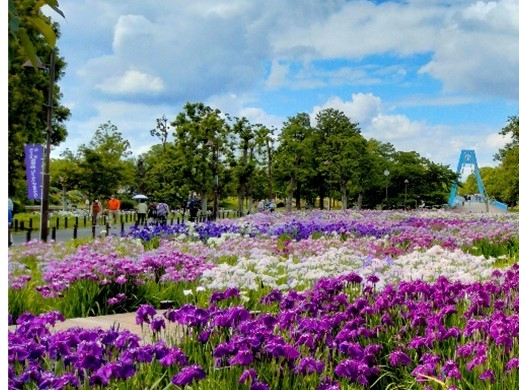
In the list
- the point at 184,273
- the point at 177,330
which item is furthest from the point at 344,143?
the point at 177,330

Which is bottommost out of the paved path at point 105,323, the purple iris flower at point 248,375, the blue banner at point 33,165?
the paved path at point 105,323

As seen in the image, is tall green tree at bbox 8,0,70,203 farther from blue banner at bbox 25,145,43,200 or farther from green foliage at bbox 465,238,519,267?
green foliage at bbox 465,238,519,267

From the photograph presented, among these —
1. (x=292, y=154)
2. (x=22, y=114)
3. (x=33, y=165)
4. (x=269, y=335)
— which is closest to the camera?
(x=269, y=335)

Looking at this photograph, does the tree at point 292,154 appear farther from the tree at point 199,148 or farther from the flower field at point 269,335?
the flower field at point 269,335

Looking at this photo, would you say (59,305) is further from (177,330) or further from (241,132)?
(241,132)

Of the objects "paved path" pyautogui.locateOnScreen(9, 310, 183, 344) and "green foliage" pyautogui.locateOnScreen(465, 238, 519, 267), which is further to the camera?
"green foliage" pyautogui.locateOnScreen(465, 238, 519, 267)

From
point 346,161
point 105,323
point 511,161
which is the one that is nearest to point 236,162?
point 346,161

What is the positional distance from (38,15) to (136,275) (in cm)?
575

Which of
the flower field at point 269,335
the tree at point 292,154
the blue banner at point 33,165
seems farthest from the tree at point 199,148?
the flower field at point 269,335

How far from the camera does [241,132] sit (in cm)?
3969

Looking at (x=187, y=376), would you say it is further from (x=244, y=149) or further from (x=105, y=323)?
(x=244, y=149)

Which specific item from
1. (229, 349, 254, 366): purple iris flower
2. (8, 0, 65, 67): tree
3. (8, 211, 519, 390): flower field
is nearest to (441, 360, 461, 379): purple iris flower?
(8, 211, 519, 390): flower field
